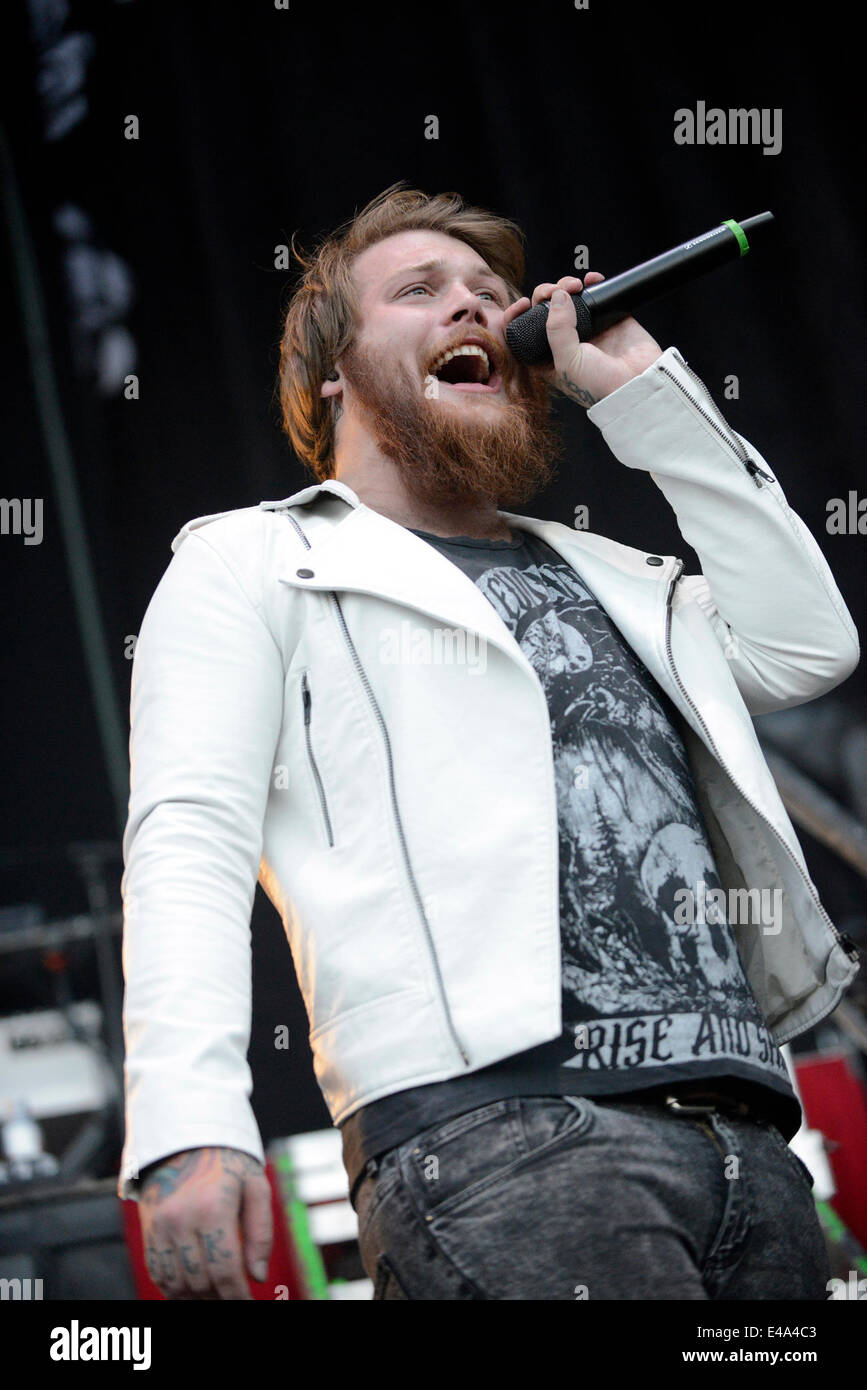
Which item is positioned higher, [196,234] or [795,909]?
[196,234]

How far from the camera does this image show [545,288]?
1.39 meters

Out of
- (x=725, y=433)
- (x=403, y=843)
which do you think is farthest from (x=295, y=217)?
(x=403, y=843)

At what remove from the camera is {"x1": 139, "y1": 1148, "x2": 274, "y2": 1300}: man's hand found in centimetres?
84

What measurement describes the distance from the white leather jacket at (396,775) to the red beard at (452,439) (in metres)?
0.10

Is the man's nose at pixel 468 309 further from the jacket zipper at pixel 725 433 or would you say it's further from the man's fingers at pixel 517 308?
the jacket zipper at pixel 725 433

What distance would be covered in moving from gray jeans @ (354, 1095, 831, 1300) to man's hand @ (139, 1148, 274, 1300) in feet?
0.36

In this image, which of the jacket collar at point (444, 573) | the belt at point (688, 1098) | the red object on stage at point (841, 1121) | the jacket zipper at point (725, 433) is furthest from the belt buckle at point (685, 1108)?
the red object on stage at point (841, 1121)

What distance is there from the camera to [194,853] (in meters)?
0.99

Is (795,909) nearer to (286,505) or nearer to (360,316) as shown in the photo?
(286,505)

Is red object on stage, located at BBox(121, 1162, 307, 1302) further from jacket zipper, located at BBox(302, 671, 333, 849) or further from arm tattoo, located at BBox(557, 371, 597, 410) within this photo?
arm tattoo, located at BBox(557, 371, 597, 410)

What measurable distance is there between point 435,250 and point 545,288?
235 mm

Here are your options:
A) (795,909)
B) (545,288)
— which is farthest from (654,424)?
(795,909)

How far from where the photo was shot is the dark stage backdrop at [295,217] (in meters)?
2.16

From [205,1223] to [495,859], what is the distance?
34cm
